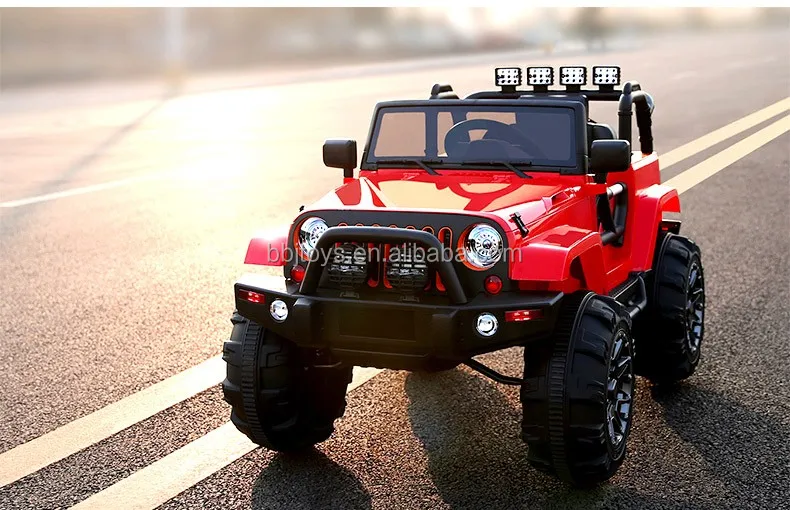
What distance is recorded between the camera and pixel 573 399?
17.2 feet

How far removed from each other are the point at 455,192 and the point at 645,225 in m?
1.76

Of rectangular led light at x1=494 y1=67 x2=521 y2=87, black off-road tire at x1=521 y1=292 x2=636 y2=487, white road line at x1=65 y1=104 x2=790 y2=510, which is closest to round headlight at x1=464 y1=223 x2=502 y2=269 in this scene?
black off-road tire at x1=521 y1=292 x2=636 y2=487

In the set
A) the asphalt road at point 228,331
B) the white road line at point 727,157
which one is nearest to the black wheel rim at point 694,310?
the asphalt road at point 228,331

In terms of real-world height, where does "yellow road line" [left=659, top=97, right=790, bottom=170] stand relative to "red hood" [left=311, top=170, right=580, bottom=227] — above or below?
below

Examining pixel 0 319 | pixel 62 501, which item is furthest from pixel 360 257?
pixel 0 319

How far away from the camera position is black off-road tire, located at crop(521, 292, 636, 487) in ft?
17.2

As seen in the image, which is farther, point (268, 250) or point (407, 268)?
point (268, 250)

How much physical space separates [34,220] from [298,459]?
28.0ft

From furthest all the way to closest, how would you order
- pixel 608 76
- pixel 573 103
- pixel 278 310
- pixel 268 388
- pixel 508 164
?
pixel 608 76 → pixel 573 103 → pixel 508 164 → pixel 268 388 → pixel 278 310

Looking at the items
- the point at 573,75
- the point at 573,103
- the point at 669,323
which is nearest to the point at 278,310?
the point at 573,103

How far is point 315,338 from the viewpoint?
5465 millimetres

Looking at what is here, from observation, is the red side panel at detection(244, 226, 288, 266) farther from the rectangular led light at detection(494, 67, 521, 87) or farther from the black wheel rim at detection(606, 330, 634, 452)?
the rectangular led light at detection(494, 67, 521, 87)

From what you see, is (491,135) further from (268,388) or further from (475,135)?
(268,388)

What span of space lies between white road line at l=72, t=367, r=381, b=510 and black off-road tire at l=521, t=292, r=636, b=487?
1654 mm
